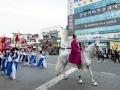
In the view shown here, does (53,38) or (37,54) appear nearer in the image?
(37,54)

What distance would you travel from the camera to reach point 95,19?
9144 centimetres

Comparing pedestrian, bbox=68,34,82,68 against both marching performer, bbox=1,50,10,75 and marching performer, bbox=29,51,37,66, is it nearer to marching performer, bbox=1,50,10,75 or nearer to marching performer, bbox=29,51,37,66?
marching performer, bbox=1,50,10,75

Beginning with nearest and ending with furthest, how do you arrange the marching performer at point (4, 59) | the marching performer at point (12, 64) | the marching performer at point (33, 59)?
the marching performer at point (12, 64), the marching performer at point (4, 59), the marching performer at point (33, 59)

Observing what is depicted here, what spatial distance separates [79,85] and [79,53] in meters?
1.68

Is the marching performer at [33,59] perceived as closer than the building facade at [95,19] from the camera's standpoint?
Yes

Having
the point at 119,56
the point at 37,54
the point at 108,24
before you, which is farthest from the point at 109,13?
the point at 37,54

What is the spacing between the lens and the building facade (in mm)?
82500

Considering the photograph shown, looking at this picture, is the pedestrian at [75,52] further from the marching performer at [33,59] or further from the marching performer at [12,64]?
the marching performer at [33,59]

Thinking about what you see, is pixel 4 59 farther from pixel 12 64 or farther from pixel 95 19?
pixel 95 19

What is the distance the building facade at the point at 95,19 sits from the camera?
82.5 m

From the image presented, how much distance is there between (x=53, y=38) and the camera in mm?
116562

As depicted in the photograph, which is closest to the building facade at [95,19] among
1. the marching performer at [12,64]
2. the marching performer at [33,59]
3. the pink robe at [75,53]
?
the marching performer at [33,59]

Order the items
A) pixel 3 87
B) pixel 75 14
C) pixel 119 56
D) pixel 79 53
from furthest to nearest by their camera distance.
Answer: pixel 75 14 < pixel 119 56 < pixel 79 53 < pixel 3 87

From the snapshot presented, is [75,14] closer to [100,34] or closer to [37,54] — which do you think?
[100,34]
